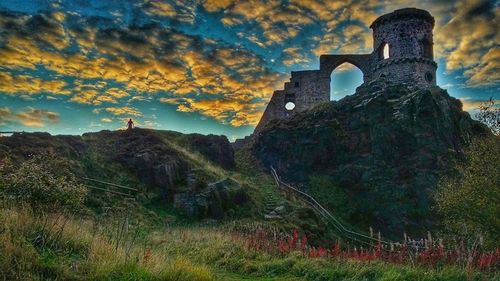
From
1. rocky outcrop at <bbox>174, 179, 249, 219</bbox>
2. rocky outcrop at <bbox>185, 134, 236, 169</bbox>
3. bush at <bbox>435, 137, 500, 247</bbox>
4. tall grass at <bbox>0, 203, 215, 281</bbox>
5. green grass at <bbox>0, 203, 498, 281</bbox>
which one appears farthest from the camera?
rocky outcrop at <bbox>185, 134, 236, 169</bbox>

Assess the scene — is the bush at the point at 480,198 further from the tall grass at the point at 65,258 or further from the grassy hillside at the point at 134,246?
the tall grass at the point at 65,258

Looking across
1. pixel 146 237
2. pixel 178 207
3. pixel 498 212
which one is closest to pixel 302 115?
pixel 178 207

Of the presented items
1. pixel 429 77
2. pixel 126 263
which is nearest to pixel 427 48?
pixel 429 77

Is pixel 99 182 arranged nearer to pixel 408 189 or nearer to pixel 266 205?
pixel 266 205

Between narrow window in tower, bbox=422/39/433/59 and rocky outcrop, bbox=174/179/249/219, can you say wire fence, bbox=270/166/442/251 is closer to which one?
rocky outcrop, bbox=174/179/249/219

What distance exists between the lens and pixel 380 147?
39438 mm

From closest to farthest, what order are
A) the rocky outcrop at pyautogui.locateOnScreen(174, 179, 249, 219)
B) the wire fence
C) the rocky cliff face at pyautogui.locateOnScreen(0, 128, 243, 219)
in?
1. the rocky outcrop at pyautogui.locateOnScreen(174, 179, 249, 219)
2. the rocky cliff face at pyautogui.locateOnScreen(0, 128, 243, 219)
3. the wire fence

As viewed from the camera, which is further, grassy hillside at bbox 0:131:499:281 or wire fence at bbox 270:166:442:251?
wire fence at bbox 270:166:442:251

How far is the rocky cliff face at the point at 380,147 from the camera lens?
3512 centimetres

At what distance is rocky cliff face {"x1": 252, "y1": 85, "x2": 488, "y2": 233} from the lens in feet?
115

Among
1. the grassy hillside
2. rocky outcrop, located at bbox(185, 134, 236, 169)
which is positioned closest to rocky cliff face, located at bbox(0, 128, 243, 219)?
the grassy hillside

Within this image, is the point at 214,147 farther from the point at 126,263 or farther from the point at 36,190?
the point at 126,263

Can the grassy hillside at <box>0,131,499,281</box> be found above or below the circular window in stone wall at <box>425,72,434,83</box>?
below

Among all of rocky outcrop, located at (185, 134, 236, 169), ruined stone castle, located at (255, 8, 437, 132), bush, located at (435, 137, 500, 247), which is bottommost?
bush, located at (435, 137, 500, 247)
